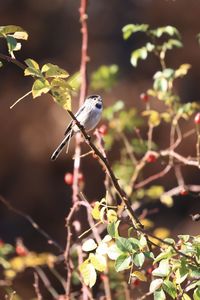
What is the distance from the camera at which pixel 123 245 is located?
1473mm

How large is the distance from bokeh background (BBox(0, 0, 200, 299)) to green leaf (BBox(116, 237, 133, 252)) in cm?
581

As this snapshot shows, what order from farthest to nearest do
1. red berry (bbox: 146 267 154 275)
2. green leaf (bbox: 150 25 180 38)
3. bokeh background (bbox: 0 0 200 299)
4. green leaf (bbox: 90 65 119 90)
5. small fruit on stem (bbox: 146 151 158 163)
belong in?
bokeh background (bbox: 0 0 200 299) → green leaf (bbox: 90 65 119 90) → small fruit on stem (bbox: 146 151 158 163) → green leaf (bbox: 150 25 180 38) → red berry (bbox: 146 267 154 275)

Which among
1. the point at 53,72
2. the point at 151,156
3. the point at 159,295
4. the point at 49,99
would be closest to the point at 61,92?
the point at 53,72

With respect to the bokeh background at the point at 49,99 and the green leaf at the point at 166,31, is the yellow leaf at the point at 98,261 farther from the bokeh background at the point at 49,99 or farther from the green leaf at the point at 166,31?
the bokeh background at the point at 49,99

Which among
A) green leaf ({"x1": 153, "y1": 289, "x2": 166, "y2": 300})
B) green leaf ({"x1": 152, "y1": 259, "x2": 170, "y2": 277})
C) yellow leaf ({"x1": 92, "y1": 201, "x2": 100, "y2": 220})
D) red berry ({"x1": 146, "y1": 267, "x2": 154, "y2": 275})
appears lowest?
red berry ({"x1": 146, "y1": 267, "x2": 154, "y2": 275})

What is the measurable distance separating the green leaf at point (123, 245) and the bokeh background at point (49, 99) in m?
5.81

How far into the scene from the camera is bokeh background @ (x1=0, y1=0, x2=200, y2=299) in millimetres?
7410

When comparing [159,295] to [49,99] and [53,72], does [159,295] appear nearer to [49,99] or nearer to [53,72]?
[53,72]

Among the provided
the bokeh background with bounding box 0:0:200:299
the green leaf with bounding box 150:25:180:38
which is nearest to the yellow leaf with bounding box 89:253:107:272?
the green leaf with bounding box 150:25:180:38

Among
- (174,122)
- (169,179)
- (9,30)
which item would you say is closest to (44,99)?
(169,179)

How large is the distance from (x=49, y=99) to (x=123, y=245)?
604 centimetres

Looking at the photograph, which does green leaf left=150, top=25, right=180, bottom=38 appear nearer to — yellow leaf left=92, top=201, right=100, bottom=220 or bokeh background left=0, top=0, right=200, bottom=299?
yellow leaf left=92, top=201, right=100, bottom=220

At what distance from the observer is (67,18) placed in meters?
7.88

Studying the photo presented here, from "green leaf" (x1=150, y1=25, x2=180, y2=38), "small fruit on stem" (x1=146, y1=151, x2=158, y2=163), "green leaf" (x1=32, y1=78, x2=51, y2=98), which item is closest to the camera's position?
"green leaf" (x1=32, y1=78, x2=51, y2=98)
